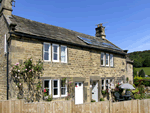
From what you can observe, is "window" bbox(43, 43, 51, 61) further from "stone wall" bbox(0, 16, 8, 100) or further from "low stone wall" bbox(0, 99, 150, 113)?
"low stone wall" bbox(0, 99, 150, 113)

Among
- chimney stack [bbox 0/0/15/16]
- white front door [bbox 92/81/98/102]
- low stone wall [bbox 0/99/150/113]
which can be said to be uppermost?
chimney stack [bbox 0/0/15/16]

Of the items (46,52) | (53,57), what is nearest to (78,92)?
(53,57)

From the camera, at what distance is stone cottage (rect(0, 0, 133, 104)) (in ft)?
32.1

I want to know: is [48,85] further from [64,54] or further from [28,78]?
[64,54]

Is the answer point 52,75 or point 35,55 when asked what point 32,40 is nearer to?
point 35,55

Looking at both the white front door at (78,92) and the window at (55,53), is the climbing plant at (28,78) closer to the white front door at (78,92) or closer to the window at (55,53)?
the window at (55,53)

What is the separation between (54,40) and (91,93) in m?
6.05

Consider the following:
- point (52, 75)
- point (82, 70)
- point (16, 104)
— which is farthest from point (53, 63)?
point (16, 104)

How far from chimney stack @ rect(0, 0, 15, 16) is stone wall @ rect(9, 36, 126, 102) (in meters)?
2.92

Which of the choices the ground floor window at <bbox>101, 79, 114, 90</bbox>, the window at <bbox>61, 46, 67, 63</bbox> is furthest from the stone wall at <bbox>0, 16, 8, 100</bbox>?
the ground floor window at <bbox>101, 79, 114, 90</bbox>

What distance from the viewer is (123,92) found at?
18.2 meters

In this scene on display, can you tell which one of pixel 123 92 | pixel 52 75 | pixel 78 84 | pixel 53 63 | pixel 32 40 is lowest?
pixel 123 92

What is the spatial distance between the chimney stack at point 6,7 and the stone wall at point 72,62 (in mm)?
2919

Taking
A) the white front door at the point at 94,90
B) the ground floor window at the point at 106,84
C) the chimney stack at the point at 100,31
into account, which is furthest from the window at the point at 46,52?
the chimney stack at the point at 100,31
